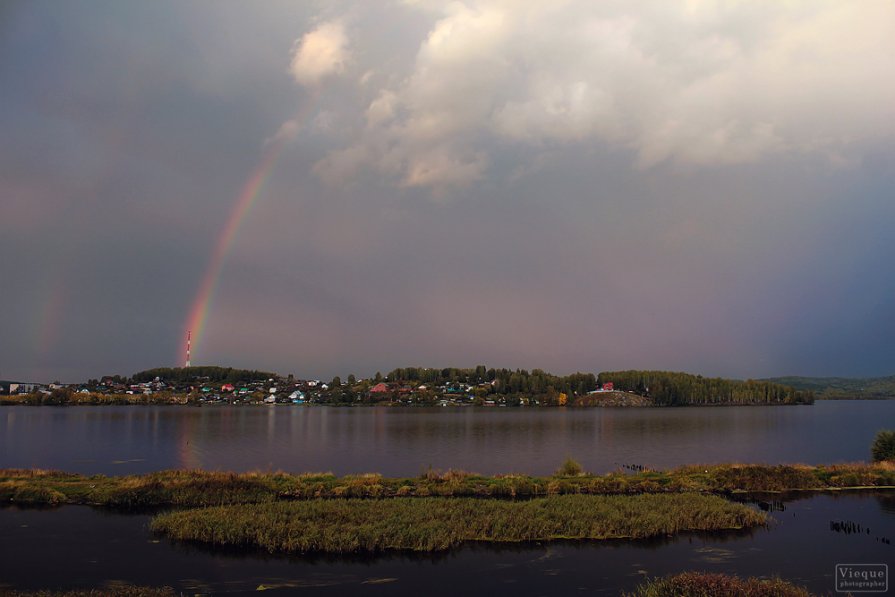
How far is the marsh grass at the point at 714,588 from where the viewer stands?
19594 millimetres

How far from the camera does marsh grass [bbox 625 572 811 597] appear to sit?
19594 mm

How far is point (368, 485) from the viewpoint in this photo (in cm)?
4225

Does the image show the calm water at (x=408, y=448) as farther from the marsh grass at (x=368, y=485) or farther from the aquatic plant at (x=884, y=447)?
the aquatic plant at (x=884, y=447)

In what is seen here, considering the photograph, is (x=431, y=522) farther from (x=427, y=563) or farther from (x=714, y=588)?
(x=714, y=588)

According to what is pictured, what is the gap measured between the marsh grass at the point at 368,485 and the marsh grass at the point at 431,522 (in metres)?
4.08

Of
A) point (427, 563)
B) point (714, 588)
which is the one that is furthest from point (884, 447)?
point (427, 563)

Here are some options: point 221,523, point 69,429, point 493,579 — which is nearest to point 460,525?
point 493,579

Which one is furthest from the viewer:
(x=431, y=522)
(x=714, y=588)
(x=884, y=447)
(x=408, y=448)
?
(x=408, y=448)

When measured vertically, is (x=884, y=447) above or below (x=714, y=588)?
below

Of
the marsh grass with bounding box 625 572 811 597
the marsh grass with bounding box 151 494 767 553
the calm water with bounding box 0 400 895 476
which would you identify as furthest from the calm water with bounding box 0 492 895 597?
the calm water with bounding box 0 400 895 476

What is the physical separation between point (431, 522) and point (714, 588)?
1570cm

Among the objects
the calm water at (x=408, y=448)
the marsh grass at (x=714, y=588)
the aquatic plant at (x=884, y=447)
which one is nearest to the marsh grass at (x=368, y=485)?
the aquatic plant at (x=884, y=447)

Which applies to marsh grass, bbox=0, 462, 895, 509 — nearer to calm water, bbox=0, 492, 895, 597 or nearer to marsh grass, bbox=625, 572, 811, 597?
calm water, bbox=0, 492, 895, 597

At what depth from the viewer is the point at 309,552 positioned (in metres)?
28.9
